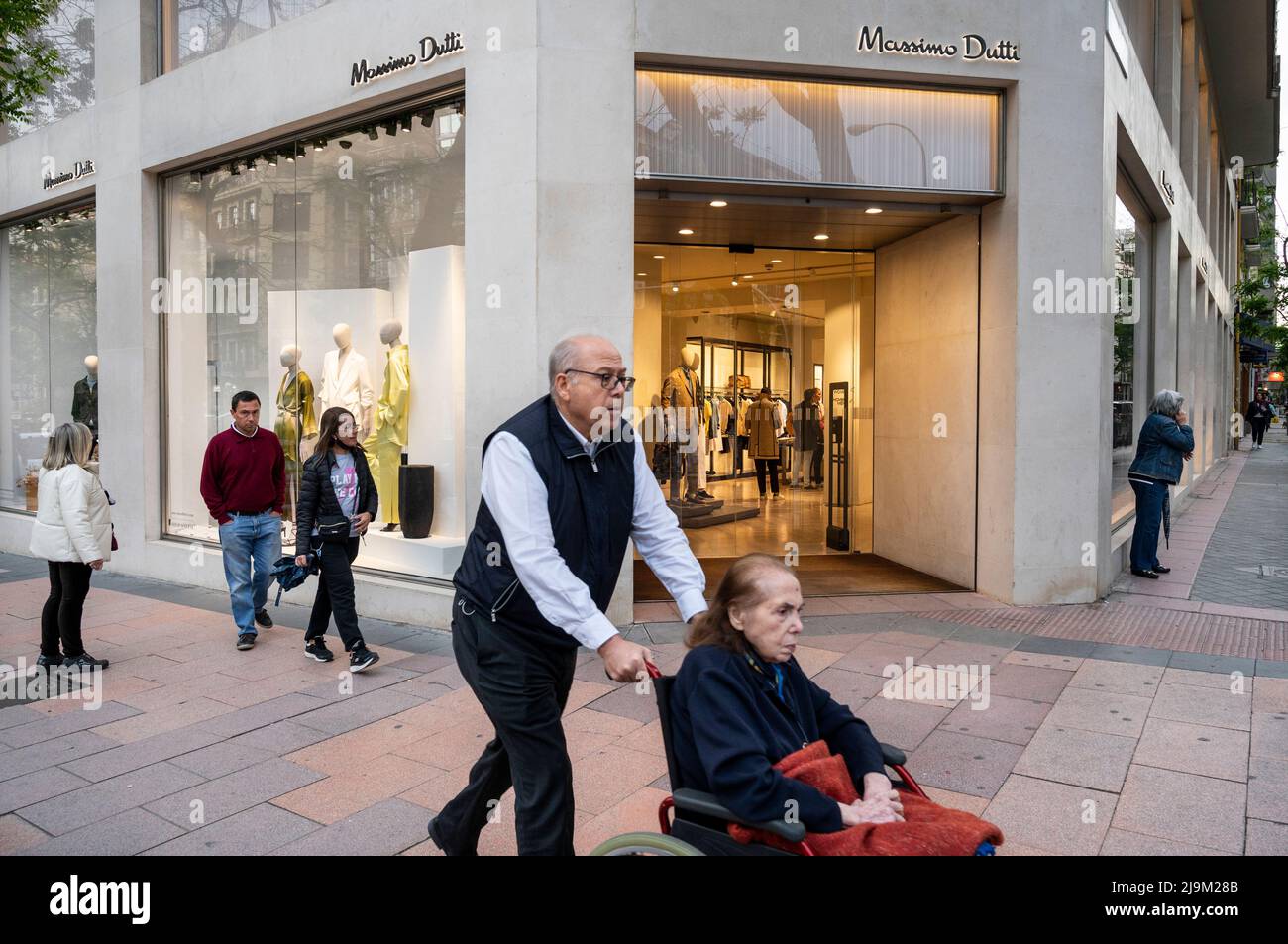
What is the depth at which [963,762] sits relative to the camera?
480 cm

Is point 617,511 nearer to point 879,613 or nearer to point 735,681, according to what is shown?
point 735,681

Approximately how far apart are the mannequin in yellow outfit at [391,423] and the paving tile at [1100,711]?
598cm

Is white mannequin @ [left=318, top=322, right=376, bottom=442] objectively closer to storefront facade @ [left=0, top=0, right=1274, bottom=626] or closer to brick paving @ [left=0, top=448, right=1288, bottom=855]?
storefront facade @ [left=0, top=0, right=1274, bottom=626]

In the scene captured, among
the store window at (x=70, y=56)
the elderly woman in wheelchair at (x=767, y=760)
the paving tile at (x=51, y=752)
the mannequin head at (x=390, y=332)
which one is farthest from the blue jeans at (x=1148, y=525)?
the store window at (x=70, y=56)

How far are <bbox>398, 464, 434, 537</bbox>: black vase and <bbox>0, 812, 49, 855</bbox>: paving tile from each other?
15.2 ft

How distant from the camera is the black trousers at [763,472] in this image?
37.9ft

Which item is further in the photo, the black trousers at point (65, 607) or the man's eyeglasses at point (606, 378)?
the black trousers at point (65, 607)

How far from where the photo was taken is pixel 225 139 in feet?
32.3

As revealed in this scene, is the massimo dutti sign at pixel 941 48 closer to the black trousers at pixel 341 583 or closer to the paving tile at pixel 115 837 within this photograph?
the black trousers at pixel 341 583

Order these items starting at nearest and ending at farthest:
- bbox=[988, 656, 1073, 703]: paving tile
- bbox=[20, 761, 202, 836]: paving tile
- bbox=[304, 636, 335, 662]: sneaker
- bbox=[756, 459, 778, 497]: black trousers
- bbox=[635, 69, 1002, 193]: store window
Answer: bbox=[20, 761, 202, 836]: paving tile → bbox=[988, 656, 1073, 703]: paving tile → bbox=[304, 636, 335, 662]: sneaker → bbox=[635, 69, 1002, 193]: store window → bbox=[756, 459, 778, 497]: black trousers

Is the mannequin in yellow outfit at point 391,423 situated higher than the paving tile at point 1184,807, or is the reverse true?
the mannequin in yellow outfit at point 391,423

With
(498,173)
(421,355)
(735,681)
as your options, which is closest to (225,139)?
(421,355)

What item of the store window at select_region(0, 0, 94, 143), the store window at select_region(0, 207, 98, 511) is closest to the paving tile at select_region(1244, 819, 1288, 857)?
the store window at select_region(0, 207, 98, 511)

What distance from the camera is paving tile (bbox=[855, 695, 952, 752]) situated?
516 centimetres
